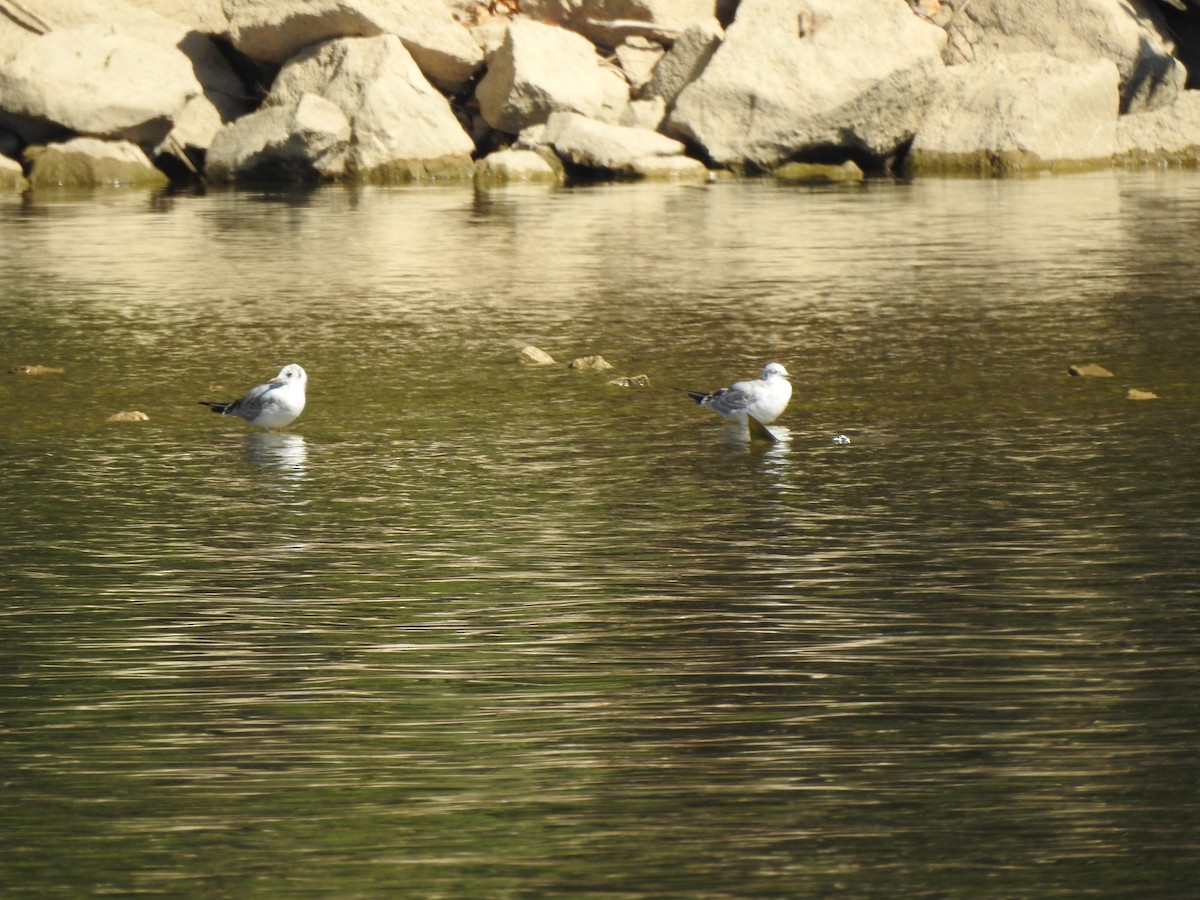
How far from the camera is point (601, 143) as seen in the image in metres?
31.6

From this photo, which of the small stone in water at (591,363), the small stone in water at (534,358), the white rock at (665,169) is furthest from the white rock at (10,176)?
the small stone in water at (591,363)

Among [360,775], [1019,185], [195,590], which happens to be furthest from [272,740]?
[1019,185]

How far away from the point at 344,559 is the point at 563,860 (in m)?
3.18

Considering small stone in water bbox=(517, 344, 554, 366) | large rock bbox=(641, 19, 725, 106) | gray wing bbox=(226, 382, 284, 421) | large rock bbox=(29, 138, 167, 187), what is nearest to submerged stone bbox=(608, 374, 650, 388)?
small stone in water bbox=(517, 344, 554, 366)

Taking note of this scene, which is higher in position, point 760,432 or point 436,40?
point 436,40

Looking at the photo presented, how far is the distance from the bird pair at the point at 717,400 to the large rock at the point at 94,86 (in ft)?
75.1

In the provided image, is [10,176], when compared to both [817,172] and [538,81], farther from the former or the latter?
[817,172]

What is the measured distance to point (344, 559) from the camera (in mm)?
7266

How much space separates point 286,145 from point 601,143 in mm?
4720

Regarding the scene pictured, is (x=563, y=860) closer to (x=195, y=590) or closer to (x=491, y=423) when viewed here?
(x=195, y=590)

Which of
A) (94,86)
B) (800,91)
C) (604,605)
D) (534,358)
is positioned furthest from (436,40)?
(604,605)

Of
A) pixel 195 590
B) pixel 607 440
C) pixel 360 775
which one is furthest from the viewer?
pixel 607 440

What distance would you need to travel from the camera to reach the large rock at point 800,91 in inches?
1257

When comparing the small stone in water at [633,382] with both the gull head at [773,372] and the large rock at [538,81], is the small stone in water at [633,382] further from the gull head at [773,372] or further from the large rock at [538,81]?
the large rock at [538,81]
